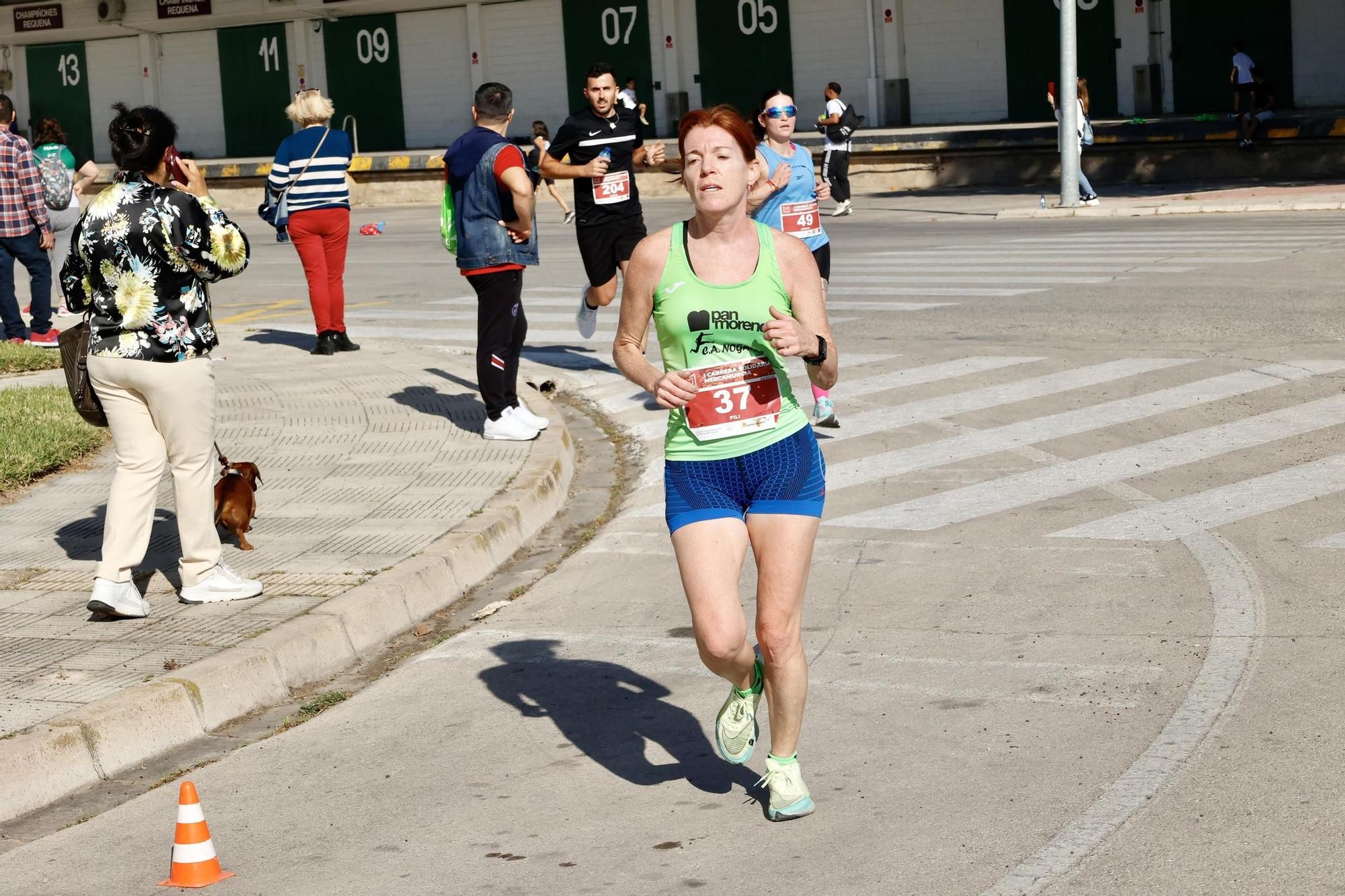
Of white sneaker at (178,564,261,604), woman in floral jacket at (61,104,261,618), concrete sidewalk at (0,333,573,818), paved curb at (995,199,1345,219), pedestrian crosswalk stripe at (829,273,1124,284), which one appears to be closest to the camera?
concrete sidewalk at (0,333,573,818)

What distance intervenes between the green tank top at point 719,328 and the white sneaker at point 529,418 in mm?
5333

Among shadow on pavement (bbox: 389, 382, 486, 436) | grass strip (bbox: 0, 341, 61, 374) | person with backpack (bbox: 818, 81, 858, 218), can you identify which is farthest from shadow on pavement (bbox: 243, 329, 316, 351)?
person with backpack (bbox: 818, 81, 858, 218)

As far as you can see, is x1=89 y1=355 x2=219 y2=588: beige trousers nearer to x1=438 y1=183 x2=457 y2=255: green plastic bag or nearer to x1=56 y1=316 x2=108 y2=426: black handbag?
x1=56 y1=316 x2=108 y2=426: black handbag

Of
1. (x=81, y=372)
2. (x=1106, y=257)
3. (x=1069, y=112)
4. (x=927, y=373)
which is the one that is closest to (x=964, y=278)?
(x=1106, y=257)

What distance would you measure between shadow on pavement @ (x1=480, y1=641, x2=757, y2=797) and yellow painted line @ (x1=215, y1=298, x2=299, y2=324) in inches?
A: 448

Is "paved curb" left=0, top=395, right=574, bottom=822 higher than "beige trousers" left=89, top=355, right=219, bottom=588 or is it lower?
lower

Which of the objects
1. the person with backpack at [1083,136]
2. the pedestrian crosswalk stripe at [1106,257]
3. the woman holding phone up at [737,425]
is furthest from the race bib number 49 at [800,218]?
the person with backpack at [1083,136]

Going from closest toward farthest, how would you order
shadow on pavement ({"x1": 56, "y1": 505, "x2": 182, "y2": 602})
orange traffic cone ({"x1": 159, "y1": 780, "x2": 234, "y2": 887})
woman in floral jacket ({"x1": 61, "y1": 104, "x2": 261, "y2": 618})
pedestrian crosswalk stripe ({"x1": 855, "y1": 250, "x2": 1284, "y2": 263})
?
orange traffic cone ({"x1": 159, "y1": 780, "x2": 234, "y2": 887}) → woman in floral jacket ({"x1": 61, "y1": 104, "x2": 261, "y2": 618}) → shadow on pavement ({"x1": 56, "y1": 505, "x2": 182, "y2": 602}) → pedestrian crosswalk stripe ({"x1": 855, "y1": 250, "x2": 1284, "y2": 263})

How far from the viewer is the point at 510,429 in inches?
390

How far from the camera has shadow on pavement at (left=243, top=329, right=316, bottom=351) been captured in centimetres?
1466

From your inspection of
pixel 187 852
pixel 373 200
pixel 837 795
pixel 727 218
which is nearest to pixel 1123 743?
pixel 837 795

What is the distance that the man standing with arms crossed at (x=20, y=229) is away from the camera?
538 inches

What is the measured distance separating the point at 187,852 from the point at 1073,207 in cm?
2174

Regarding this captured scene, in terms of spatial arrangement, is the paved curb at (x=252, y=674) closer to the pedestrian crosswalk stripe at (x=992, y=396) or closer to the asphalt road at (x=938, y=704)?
the asphalt road at (x=938, y=704)
